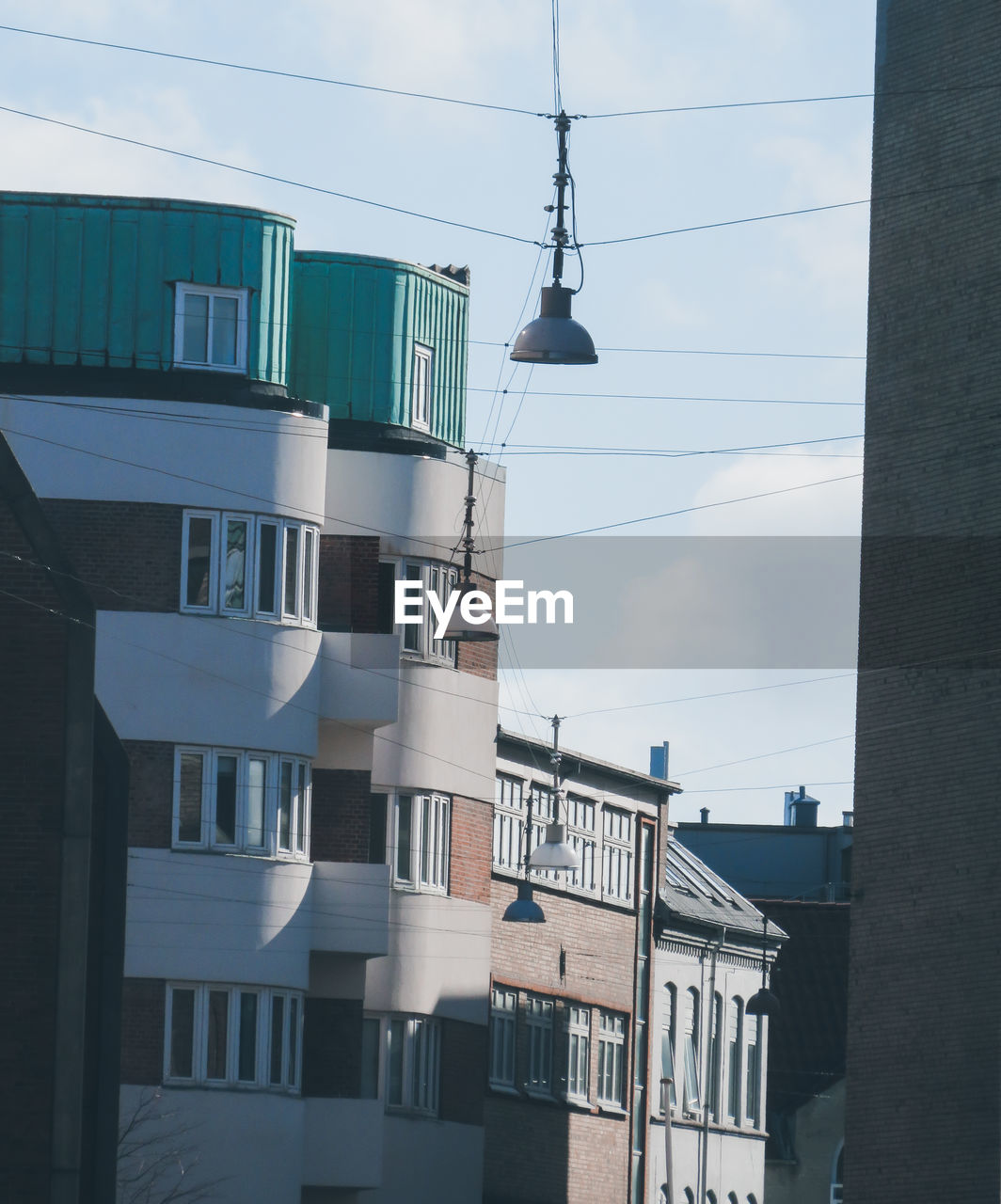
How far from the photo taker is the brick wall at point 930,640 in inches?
1231

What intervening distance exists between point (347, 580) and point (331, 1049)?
19.8ft

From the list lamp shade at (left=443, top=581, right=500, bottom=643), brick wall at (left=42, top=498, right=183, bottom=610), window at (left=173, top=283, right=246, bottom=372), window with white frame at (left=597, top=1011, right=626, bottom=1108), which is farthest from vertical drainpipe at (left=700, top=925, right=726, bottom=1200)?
brick wall at (left=42, top=498, right=183, bottom=610)

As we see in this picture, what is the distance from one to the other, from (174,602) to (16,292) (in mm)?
4357

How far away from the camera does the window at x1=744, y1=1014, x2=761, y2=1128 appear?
60.3 meters

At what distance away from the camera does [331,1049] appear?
36.4 metres

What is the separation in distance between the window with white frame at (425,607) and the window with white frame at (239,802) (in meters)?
3.51

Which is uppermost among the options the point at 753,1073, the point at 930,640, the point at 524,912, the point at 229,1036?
the point at 930,640

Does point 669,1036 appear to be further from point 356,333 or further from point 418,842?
point 356,333

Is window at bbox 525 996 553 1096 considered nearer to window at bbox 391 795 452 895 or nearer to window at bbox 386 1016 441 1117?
window at bbox 386 1016 441 1117

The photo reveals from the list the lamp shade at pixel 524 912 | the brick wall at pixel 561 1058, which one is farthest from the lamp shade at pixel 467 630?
the brick wall at pixel 561 1058

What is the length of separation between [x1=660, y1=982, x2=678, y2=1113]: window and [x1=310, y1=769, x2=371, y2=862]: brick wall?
19.1m

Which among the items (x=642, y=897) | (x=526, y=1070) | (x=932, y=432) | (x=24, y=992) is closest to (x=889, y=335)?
(x=932, y=432)

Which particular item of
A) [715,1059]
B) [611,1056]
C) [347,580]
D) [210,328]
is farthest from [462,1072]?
[715,1059]

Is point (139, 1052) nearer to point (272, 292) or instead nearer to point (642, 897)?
point (272, 292)
